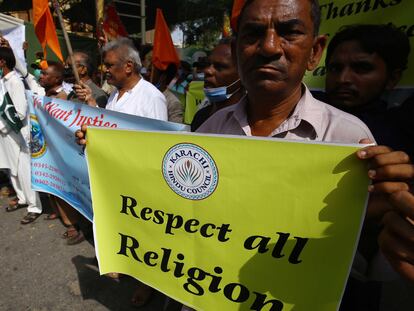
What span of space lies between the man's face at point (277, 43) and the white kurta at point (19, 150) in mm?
3092

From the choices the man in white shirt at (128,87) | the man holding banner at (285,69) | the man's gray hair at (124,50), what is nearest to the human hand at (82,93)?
the man in white shirt at (128,87)

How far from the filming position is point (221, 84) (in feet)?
7.91

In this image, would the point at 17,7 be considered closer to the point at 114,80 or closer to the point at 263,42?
the point at 114,80

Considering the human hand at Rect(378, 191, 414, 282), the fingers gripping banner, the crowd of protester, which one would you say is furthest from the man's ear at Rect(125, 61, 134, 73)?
the human hand at Rect(378, 191, 414, 282)

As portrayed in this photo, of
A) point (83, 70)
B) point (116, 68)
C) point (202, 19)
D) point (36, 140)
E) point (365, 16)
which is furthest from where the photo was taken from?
point (202, 19)

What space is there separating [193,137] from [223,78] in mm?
1457

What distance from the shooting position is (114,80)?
259cm

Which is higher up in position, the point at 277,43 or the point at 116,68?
the point at 277,43

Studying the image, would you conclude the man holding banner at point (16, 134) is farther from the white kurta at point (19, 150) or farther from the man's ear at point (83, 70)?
the man's ear at point (83, 70)

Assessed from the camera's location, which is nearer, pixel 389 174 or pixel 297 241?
pixel 389 174

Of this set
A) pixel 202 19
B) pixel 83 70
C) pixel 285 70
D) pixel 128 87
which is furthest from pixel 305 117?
pixel 202 19

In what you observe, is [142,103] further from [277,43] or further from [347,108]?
[277,43]

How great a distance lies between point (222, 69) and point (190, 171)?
1518 millimetres

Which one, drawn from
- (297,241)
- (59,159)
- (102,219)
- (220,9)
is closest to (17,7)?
(220,9)
